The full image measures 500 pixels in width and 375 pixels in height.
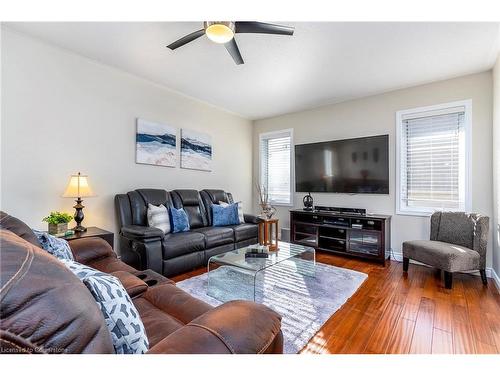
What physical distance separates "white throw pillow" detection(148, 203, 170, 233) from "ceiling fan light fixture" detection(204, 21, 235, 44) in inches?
82.4

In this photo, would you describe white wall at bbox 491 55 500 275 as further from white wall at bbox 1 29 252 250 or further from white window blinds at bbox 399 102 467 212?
white wall at bbox 1 29 252 250

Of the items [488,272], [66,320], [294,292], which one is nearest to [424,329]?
[294,292]

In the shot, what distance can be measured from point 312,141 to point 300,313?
10.6 feet

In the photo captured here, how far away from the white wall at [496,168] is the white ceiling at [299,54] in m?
0.28

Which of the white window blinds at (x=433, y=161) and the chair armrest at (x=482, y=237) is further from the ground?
the white window blinds at (x=433, y=161)

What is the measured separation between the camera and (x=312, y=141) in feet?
14.9

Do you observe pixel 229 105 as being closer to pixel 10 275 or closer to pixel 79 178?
pixel 79 178

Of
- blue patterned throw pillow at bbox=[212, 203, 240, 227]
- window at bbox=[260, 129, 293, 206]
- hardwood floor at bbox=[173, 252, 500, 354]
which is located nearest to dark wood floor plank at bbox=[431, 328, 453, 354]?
hardwood floor at bbox=[173, 252, 500, 354]

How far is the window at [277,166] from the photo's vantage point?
4961 mm

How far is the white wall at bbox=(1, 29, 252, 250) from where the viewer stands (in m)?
2.42

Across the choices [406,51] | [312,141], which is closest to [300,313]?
[406,51]

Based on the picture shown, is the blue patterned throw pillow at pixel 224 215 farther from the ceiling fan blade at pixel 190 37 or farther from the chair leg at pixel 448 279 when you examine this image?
the chair leg at pixel 448 279

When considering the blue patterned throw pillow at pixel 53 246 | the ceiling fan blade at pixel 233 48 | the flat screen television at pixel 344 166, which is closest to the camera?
the blue patterned throw pillow at pixel 53 246

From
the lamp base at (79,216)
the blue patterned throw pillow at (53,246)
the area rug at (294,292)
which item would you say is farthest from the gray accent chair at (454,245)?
the lamp base at (79,216)
